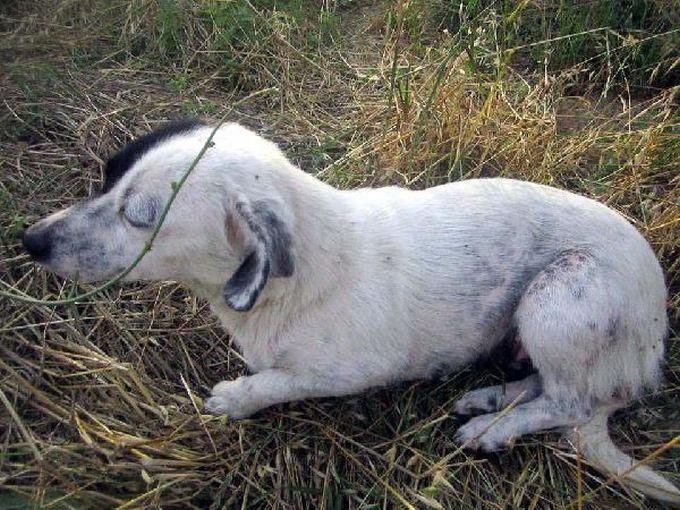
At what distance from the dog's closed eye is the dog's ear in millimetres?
272

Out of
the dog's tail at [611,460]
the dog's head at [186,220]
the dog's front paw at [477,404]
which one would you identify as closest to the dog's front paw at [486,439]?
the dog's front paw at [477,404]

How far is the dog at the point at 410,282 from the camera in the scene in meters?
2.42

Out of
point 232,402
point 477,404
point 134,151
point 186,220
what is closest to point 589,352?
point 477,404

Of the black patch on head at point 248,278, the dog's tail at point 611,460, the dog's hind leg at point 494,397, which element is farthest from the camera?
the dog's hind leg at point 494,397

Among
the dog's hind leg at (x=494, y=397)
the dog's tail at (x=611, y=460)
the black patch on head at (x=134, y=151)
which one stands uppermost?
the black patch on head at (x=134, y=151)

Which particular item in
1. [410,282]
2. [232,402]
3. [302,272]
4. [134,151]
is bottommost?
[232,402]

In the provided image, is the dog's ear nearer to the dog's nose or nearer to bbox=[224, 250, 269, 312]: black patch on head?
bbox=[224, 250, 269, 312]: black patch on head

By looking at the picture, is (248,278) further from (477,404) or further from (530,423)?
(530,423)

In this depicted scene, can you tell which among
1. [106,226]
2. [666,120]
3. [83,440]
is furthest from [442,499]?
[666,120]

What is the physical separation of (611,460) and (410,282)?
1.12 m

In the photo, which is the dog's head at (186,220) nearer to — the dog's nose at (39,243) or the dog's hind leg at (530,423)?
the dog's nose at (39,243)

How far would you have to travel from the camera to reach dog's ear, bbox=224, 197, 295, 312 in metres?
2.25

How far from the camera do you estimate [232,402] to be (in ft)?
9.10

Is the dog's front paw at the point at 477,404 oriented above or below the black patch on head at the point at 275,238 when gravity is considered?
below
